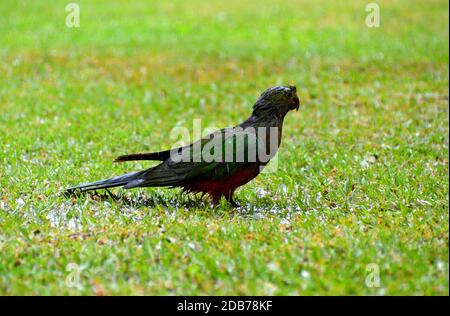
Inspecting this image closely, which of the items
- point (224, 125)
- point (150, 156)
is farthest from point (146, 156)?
point (224, 125)

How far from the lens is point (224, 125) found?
10.3m

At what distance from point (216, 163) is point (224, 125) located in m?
4.16

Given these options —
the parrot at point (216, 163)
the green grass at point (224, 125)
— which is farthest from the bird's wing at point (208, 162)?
the green grass at point (224, 125)

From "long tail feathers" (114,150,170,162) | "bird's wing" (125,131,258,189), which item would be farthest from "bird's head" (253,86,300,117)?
"long tail feathers" (114,150,170,162)

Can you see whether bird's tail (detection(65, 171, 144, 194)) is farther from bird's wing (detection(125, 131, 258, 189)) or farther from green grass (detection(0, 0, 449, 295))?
green grass (detection(0, 0, 449, 295))

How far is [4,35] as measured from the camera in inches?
653

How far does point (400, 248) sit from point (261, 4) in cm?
1671

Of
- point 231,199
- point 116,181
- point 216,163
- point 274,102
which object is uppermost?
point 274,102

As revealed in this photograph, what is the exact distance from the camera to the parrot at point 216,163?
6.12 meters

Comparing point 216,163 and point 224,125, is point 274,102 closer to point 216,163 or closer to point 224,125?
point 216,163

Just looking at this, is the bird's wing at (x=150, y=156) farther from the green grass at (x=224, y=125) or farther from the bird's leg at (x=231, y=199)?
the bird's leg at (x=231, y=199)

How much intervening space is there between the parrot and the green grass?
209mm

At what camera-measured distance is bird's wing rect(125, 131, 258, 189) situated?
20.0ft
